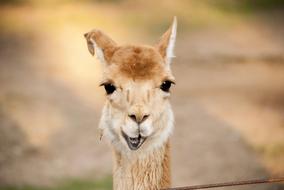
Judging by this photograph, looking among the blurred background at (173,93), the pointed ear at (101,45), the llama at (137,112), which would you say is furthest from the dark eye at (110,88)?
the blurred background at (173,93)

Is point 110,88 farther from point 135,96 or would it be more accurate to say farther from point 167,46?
point 167,46

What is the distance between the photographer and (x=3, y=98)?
37.8ft

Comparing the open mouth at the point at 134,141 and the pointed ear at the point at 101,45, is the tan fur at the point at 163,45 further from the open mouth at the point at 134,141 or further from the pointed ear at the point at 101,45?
the open mouth at the point at 134,141

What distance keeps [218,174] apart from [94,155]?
228 cm

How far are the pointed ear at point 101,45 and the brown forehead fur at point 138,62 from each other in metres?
0.09

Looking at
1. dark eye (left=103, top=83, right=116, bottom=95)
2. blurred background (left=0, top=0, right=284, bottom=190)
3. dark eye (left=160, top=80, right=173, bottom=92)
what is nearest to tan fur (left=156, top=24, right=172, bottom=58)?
dark eye (left=160, top=80, right=173, bottom=92)

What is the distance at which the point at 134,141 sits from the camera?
3.96m

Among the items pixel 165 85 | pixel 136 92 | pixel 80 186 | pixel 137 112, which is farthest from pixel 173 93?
pixel 137 112

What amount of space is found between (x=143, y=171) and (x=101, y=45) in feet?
3.45

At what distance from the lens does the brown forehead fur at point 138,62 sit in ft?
13.3

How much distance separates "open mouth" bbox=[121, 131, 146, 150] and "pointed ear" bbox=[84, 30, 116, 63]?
684mm

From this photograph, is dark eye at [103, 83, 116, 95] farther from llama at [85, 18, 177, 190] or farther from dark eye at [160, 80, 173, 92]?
dark eye at [160, 80, 173, 92]

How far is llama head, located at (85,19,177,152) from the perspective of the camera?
3.93m

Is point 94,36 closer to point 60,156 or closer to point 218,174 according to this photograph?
point 218,174
